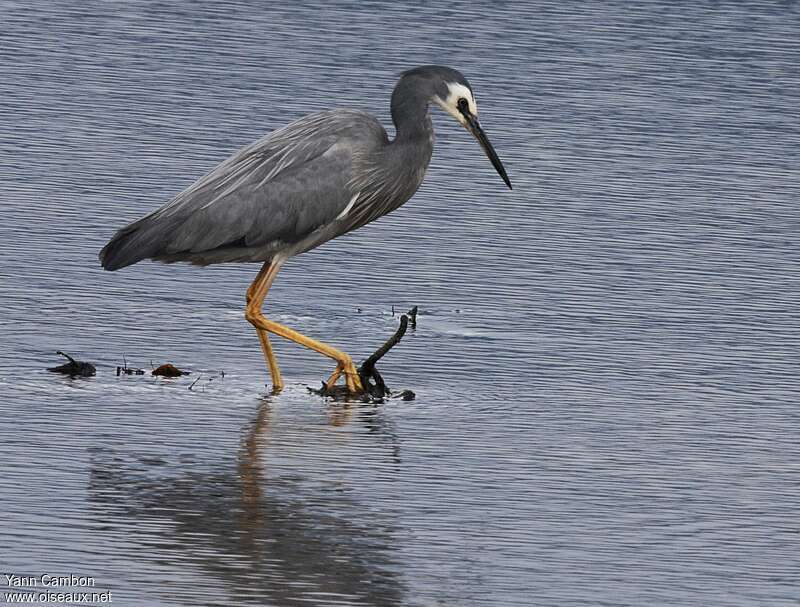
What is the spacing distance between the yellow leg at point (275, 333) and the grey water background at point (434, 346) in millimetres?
177

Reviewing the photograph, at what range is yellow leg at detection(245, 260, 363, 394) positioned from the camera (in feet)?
33.3

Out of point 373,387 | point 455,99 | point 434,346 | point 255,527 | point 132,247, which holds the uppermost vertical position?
point 455,99

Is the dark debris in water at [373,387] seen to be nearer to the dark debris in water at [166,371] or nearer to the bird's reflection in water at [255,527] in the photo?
the dark debris in water at [166,371]

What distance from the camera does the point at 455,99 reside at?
35.8ft

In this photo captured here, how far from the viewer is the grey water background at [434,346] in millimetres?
7742

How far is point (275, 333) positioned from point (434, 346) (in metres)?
0.86

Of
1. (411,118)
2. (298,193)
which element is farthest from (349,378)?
(411,118)

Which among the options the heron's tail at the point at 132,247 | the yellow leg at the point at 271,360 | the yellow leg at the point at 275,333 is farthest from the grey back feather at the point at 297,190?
the yellow leg at the point at 271,360

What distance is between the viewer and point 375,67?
18.7 meters

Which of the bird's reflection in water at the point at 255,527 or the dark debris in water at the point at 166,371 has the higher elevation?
the bird's reflection in water at the point at 255,527

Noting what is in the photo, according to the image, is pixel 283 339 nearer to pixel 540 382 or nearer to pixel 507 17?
pixel 540 382

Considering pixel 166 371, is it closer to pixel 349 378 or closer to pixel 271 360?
pixel 271 360

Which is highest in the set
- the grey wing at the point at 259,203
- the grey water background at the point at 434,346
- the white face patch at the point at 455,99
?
the white face patch at the point at 455,99

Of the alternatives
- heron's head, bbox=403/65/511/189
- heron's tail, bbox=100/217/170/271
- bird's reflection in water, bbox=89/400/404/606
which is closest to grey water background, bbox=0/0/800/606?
bird's reflection in water, bbox=89/400/404/606
